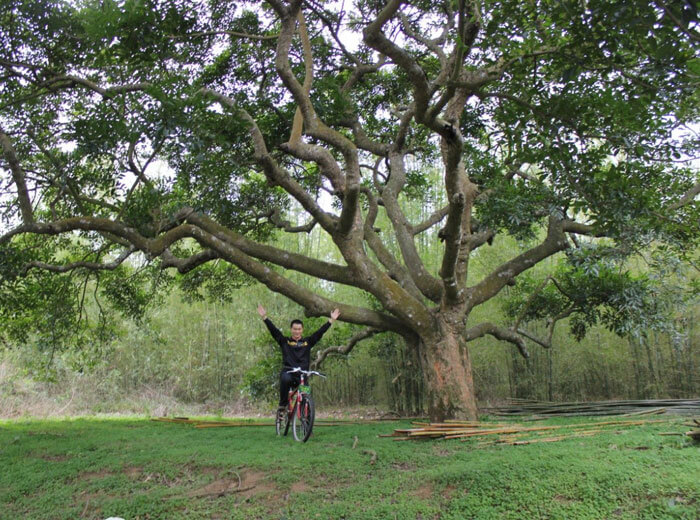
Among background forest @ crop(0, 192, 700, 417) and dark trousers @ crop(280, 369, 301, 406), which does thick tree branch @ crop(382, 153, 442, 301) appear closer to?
background forest @ crop(0, 192, 700, 417)

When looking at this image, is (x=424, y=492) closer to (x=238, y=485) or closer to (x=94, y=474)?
(x=238, y=485)

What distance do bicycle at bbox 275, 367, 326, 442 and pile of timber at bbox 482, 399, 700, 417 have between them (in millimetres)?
3113

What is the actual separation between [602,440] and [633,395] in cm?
530

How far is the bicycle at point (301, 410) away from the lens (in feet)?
15.7

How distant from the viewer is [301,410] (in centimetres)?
493

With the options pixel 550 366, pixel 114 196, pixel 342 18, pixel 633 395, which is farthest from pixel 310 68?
pixel 633 395

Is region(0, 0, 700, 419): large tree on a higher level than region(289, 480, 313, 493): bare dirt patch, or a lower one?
higher

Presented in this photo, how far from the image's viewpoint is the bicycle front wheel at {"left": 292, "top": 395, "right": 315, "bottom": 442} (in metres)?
4.74

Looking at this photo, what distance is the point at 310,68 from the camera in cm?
551

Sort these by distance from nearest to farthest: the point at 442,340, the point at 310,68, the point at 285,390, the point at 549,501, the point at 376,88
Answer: the point at 549,501 → the point at 285,390 → the point at 310,68 → the point at 442,340 → the point at 376,88

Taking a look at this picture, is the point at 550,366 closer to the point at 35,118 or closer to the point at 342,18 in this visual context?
the point at 342,18

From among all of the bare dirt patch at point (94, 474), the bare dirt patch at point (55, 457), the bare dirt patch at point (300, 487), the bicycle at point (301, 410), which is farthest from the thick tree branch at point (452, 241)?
the bare dirt patch at point (55, 457)

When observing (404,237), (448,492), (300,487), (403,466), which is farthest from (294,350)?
(404,237)

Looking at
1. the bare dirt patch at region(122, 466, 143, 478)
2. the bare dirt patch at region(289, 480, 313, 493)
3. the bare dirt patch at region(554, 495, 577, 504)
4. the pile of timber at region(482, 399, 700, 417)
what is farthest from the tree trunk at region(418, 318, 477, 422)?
the bare dirt patch at region(122, 466, 143, 478)
